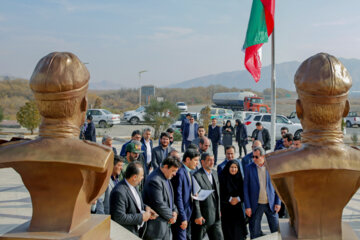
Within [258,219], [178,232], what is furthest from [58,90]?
[258,219]

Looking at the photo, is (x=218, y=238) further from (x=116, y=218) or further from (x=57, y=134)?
(x=57, y=134)

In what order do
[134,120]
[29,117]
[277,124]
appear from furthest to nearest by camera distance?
[134,120] < [29,117] < [277,124]

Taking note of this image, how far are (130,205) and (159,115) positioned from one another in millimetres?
15606

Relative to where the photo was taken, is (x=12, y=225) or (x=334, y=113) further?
(x=12, y=225)

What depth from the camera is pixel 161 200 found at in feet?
13.4

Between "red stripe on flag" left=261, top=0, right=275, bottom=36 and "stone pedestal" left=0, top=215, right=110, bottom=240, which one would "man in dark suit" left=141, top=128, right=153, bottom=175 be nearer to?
"red stripe on flag" left=261, top=0, right=275, bottom=36

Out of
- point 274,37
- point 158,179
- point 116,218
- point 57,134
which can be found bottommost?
point 116,218

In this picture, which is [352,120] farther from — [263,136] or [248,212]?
[248,212]

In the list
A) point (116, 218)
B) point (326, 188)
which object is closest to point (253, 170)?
point (116, 218)

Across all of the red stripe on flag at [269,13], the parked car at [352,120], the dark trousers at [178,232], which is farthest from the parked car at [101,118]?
the dark trousers at [178,232]

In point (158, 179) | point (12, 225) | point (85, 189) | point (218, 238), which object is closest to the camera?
point (85, 189)

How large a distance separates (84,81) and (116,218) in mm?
1832

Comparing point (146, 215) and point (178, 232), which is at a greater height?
point (146, 215)

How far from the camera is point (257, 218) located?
4941mm
